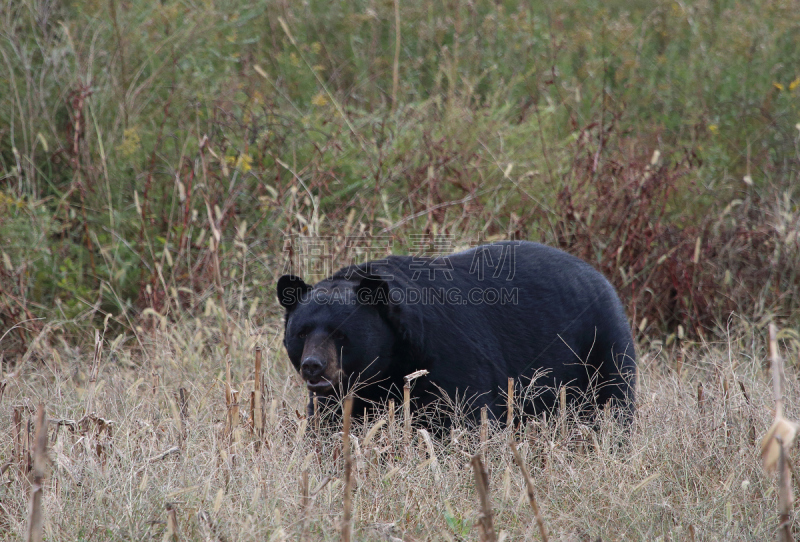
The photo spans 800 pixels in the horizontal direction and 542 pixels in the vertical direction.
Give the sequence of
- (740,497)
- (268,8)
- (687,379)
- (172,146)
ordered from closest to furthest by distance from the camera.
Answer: (740,497) < (687,379) < (172,146) < (268,8)

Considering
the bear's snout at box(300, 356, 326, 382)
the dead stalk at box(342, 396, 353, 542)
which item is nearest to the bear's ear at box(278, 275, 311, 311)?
the bear's snout at box(300, 356, 326, 382)

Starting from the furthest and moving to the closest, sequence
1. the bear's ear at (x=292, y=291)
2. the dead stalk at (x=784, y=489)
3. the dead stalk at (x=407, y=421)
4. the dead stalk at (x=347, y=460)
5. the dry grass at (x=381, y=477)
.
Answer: the bear's ear at (x=292, y=291), the dead stalk at (x=407, y=421), the dry grass at (x=381, y=477), the dead stalk at (x=347, y=460), the dead stalk at (x=784, y=489)

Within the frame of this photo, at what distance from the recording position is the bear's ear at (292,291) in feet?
10.6

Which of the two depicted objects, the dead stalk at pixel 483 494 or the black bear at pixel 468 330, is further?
the black bear at pixel 468 330

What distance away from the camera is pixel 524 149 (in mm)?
6164

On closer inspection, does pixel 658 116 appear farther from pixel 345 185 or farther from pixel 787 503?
pixel 787 503

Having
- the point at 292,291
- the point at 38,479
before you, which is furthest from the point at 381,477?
the point at 38,479

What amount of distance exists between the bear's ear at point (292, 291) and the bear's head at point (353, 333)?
33mm

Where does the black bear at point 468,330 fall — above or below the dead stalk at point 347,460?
below

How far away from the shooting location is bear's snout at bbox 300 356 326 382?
9.67 ft

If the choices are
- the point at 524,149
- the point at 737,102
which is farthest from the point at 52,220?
the point at 737,102

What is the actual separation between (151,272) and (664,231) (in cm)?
351

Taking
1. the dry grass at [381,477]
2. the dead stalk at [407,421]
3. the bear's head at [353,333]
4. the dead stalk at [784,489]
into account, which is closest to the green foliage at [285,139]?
the bear's head at [353,333]

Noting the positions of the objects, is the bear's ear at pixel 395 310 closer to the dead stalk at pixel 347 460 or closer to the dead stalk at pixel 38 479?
the dead stalk at pixel 347 460
